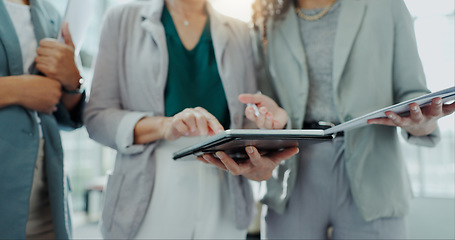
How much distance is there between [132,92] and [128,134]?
0.08m

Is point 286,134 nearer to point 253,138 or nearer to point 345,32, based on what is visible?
point 253,138

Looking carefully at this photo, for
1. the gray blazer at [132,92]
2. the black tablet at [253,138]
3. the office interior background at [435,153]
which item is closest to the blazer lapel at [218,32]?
the gray blazer at [132,92]

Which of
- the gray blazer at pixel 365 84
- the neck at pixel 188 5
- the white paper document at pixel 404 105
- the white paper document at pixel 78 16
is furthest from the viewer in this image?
the neck at pixel 188 5

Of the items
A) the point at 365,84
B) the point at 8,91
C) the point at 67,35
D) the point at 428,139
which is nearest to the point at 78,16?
the point at 67,35

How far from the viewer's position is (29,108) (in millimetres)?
578

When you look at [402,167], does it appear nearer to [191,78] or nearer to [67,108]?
[191,78]

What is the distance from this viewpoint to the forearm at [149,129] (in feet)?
1.93

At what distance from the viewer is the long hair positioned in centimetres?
70

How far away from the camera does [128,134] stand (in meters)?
0.62

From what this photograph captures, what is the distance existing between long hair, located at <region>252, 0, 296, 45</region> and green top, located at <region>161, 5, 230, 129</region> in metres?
0.13

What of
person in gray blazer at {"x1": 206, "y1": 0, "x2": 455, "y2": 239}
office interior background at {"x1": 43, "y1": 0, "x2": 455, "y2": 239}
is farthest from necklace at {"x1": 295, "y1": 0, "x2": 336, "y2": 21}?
office interior background at {"x1": 43, "y1": 0, "x2": 455, "y2": 239}

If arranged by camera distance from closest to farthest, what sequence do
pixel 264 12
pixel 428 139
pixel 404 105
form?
pixel 404 105, pixel 428 139, pixel 264 12

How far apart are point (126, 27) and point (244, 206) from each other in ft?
1.39

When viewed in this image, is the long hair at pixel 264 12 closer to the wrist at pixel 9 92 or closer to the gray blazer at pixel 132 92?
the gray blazer at pixel 132 92
